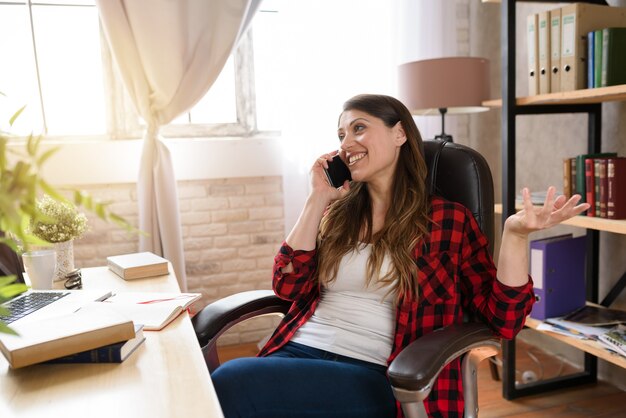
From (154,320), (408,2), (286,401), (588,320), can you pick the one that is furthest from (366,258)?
(408,2)

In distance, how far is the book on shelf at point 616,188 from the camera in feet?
6.44

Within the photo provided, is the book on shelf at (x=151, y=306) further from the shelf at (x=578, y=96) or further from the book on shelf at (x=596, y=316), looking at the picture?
the book on shelf at (x=596, y=316)

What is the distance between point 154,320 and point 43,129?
1958mm

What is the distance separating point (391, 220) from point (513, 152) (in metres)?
0.95

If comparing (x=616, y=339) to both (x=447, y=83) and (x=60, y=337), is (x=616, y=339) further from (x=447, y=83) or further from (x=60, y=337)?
(x=60, y=337)

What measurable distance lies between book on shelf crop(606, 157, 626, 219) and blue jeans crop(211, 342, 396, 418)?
1146 millimetres

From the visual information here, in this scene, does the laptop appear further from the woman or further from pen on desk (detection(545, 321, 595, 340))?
pen on desk (detection(545, 321, 595, 340))

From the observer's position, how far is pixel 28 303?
4.33 ft

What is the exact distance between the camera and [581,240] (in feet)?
7.88

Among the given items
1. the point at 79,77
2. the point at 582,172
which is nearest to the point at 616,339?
the point at 582,172

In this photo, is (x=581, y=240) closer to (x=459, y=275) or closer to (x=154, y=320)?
(x=459, y=275)

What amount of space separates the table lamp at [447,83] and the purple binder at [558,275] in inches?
26.7

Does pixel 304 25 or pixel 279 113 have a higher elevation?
pixel 304 25

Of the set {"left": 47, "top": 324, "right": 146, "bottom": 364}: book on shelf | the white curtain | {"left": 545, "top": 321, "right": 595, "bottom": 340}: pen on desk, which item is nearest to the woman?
{"left": 47, "top": 324, "right": 146, "bottom": 364}: book on shelf
